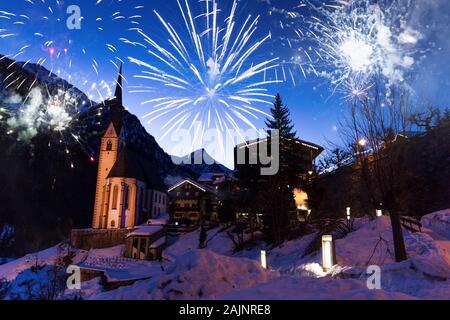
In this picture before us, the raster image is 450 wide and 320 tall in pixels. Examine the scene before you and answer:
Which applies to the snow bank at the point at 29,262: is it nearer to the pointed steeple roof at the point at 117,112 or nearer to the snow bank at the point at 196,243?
the snow bank at the point at 196,243

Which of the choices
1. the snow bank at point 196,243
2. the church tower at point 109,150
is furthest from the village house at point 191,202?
the church tower at point 109,150

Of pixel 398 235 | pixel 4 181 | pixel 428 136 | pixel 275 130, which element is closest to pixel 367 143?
pixel 398 235

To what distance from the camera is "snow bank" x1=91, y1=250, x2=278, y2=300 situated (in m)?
6.59

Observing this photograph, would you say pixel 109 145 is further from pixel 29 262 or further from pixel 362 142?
pixel 362 142

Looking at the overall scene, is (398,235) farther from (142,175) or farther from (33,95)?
(33,95)

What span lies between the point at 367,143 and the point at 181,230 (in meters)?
30.9

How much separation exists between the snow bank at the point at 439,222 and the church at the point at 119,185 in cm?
3875

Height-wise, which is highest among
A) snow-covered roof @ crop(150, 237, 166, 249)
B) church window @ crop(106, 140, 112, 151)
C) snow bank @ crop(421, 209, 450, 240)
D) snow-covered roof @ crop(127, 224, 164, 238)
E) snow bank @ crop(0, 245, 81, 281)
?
church window @ crop(106, 140, 112, 151)

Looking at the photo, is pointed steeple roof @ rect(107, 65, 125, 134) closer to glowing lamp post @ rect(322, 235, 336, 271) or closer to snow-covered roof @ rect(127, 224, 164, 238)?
snow-covered roof @ rect(127, 224, 164, 238)

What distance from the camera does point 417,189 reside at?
22203 mm

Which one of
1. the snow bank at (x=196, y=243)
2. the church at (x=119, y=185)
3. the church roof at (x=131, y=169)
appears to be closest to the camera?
the snow bank at (x=196, y=243)

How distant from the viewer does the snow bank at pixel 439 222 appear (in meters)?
16.8

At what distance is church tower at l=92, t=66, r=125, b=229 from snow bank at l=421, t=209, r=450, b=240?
136 feet

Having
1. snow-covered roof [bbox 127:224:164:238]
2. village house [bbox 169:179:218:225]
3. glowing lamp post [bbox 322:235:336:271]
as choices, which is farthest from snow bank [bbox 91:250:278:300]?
village house [bbox 169:179:218:225]
